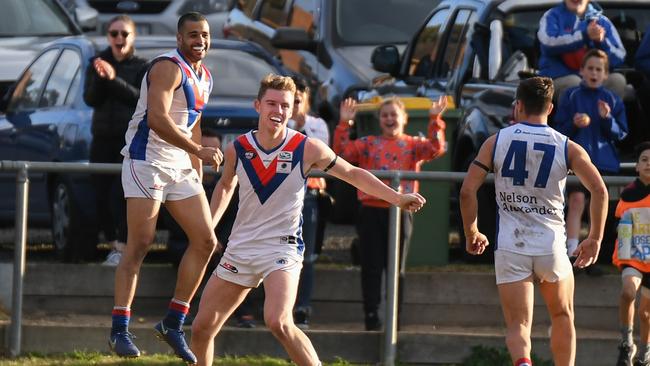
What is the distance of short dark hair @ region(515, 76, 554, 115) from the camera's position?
418 inches

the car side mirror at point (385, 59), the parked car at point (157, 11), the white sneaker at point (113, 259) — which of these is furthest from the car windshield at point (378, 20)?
the parked car at point (157, 11)

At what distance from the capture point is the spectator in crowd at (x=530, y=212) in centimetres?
1062

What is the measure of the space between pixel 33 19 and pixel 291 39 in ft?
11.6

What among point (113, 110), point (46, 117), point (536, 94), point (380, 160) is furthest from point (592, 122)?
point (46, 117)

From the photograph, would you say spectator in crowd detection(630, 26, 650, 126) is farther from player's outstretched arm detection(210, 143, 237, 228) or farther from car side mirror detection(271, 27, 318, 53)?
player's outstretched arm detection(210, 143, 237, 228)

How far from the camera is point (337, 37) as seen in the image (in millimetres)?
17266

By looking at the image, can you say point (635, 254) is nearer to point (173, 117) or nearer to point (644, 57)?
point (644, 57)

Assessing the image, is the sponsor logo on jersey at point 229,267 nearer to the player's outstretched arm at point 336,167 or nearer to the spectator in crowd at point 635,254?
Result: the player's outstretched arm at point 336,167

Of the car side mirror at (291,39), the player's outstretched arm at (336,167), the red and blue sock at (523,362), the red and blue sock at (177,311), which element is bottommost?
the red and blue sock at (523,362)

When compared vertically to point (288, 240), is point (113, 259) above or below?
below

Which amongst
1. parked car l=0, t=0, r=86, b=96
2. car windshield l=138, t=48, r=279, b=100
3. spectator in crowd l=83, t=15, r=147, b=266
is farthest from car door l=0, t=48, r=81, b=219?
parked car l=0, t=0, r=86, b=96

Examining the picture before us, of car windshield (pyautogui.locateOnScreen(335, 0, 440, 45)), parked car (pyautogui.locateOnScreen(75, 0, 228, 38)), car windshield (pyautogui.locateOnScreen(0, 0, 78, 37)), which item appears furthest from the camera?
parked car (pyautogui.locateOnScreen(75, 0, 228, 38))

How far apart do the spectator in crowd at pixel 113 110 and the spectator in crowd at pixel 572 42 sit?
3029 millimetres

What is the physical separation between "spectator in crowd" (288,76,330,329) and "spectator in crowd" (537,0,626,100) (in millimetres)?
1913
